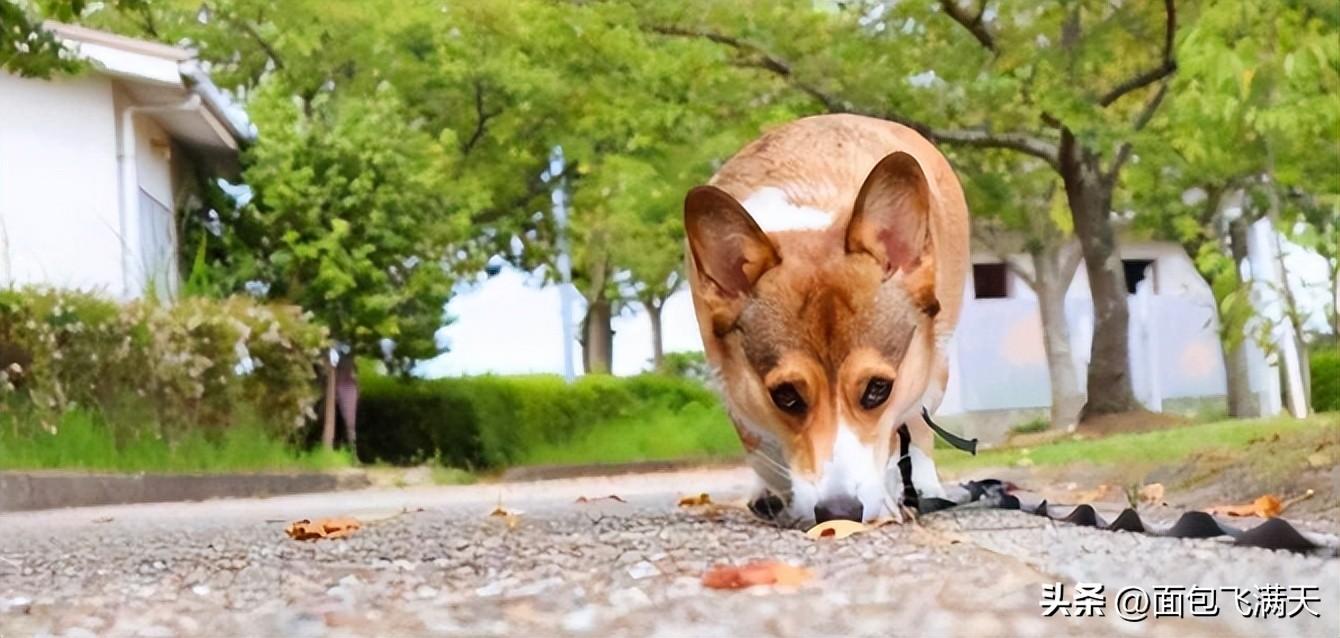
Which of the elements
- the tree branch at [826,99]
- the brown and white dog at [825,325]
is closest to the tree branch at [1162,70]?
the tree branch at [826,99]

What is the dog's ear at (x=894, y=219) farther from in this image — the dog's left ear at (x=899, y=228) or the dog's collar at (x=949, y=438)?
the dog's collar at (x=949, y=438)

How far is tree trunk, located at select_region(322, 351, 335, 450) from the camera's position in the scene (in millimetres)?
9402

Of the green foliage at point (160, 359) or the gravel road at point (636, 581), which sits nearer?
the gravel road at point (636, 581)

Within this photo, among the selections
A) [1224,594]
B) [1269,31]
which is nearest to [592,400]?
[1269,31]

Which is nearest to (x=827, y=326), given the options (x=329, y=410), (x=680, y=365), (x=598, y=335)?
(x=329, y=410)

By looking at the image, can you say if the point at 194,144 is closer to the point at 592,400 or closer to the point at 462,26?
the point at 462,26

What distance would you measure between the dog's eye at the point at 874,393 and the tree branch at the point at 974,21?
745cm

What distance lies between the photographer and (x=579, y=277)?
13586 mm

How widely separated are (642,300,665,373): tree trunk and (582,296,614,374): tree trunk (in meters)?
0.43

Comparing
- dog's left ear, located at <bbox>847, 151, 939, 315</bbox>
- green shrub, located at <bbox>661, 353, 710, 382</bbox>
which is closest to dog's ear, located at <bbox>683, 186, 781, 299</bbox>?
dog's left ear, located at <bbox>847, 151, 939, 315</bbox>

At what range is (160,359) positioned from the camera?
7324mm

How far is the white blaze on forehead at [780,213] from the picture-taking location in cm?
294

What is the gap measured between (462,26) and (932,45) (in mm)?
3657

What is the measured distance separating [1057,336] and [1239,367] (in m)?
1.69
